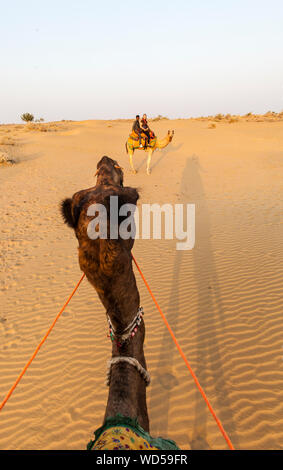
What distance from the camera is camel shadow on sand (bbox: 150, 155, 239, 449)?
10.4 feet

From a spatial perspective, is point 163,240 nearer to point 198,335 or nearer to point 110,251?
point 198,335

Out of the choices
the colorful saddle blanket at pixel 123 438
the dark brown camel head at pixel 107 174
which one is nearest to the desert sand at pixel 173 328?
the dark brown camel head at pixel 107 174

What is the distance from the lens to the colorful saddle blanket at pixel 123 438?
1.04m

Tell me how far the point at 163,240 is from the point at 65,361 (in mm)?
5283

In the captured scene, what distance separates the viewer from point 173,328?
4758 millimetres

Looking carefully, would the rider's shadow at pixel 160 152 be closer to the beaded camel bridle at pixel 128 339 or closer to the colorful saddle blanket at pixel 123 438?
the beaded camel bridle at pixel 128 339

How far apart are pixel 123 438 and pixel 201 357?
339 cm

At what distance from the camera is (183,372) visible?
3906 mm

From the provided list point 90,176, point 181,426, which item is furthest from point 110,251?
point 90,176

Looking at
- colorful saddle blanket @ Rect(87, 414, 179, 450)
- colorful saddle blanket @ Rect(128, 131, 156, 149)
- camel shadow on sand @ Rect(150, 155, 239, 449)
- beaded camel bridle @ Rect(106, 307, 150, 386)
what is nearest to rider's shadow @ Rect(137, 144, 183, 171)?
colorful saddle blanket @ Rect(128, 131, 156, 149)

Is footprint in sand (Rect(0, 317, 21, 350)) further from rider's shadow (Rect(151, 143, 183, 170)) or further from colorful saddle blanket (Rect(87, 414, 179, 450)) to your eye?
rider's shadow (Rect(151, 143, 183, 170))

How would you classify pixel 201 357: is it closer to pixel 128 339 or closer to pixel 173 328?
pixel 173 328

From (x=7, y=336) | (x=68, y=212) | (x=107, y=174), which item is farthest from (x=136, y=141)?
(x=68, y=212)

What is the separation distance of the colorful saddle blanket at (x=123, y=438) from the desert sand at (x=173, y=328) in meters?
2.36
